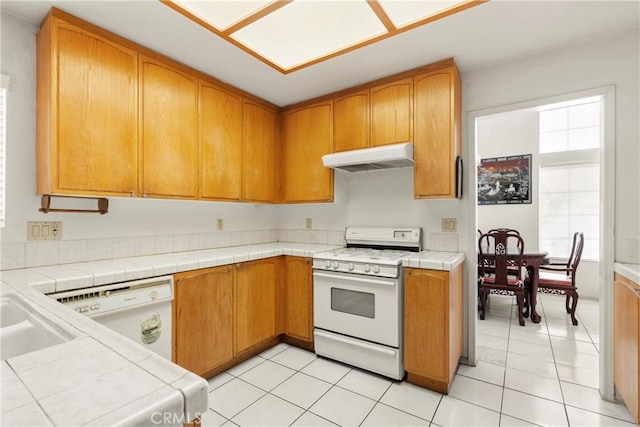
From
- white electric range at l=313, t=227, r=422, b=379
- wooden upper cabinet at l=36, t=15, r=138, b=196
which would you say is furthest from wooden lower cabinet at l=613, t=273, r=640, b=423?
wooden upper cabinet at l=36, t=15, r=138, b=196

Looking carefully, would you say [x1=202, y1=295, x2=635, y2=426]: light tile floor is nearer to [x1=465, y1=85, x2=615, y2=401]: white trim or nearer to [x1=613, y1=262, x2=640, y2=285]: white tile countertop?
[x1=465, y1=85, x2=615, y2=401]: white trim

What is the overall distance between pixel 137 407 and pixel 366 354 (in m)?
2.09

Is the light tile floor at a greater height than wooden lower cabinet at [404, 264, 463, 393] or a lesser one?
lesser

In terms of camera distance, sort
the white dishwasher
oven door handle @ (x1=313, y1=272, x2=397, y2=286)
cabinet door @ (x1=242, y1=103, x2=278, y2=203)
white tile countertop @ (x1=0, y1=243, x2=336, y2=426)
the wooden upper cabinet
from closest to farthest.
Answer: white tile countertop @ (x1=0, y1=243, x2=336, y2=426)
the white dishwasher
the wooden upper cabinet
oven door handle @ (x1=313, y1=272, x2=397, y2=286)
cabinet door @ (x1=242, y1=103, x2=278, y2=203)

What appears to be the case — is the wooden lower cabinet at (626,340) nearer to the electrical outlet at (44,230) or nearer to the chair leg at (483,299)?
the chair leg at (483,299)

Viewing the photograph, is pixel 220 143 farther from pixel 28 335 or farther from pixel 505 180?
pixel 505 180

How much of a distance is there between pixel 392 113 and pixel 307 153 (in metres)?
0.93

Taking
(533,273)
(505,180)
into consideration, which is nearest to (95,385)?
(533,273)

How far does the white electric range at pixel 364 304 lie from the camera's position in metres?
2.21

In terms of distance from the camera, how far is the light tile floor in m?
1.81

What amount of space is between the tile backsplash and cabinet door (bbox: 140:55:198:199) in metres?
0.44

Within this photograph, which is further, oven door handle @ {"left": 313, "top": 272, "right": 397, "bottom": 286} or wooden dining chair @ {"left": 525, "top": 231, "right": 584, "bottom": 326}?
wooden dining chair @ {"left": 525, "top": 231, "right": 584, "bottom": 326}

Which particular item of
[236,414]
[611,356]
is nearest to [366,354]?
[236,414]

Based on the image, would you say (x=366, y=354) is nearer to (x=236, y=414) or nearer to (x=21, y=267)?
(x=236, y=414)
